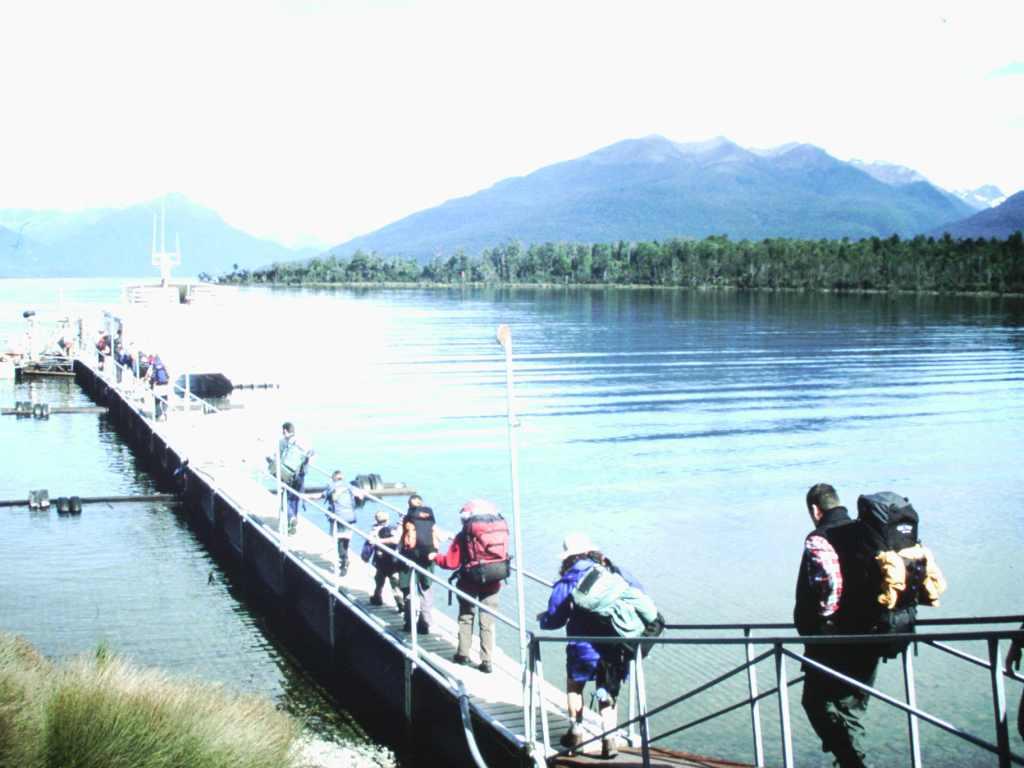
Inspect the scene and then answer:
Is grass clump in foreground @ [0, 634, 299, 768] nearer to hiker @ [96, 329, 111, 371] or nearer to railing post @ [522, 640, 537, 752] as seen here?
railing post @ [522, 640, 537, 752]

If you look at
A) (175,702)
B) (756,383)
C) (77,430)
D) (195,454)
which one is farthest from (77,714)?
(756,383)

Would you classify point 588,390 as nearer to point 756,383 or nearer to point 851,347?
point 756,383

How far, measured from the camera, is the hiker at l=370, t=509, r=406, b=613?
1684 cm

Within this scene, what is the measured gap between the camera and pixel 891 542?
8125 millimetres

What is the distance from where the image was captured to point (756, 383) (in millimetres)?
63594

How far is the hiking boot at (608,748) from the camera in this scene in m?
10.6

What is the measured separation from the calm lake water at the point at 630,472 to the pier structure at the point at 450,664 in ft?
2.23

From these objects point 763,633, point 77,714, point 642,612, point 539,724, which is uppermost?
point 642,612

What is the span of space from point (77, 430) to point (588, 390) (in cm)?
2568

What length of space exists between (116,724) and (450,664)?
4803 millimetres

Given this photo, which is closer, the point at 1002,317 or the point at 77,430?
the point at 77,430

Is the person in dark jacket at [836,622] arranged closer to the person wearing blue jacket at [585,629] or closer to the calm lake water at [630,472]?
the person wearing blue jacket at [585,629]

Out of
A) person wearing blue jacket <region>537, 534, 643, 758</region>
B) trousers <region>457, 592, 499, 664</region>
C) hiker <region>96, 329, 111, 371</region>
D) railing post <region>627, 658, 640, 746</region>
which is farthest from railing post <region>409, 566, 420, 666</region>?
hiker <region>96, 329, 111, 371</region>

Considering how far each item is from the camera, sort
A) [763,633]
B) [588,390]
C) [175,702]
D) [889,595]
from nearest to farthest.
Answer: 1. [889,595]
2. [175,702]
3. [763,633]
4. [588,390]
